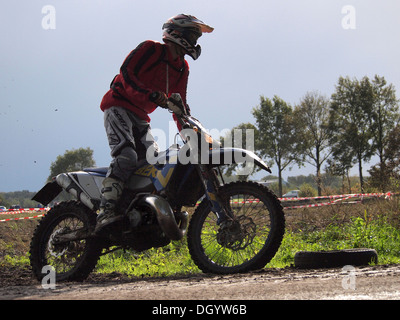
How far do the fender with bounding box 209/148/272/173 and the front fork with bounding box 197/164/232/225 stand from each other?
0.14 meters

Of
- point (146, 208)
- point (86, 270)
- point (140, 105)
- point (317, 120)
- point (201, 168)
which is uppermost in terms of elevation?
point (317, 120)

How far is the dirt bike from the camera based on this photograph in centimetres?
473

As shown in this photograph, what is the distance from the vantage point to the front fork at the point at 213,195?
15.6 ft

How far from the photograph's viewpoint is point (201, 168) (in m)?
4.83

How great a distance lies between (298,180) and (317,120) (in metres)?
82.1

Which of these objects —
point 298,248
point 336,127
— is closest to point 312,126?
point 336,127

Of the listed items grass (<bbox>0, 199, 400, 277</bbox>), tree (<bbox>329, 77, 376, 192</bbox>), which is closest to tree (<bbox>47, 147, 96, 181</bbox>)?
tree (<bbox>329, 77, 376, 192</bbox>)

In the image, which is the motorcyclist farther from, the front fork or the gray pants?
the front fork

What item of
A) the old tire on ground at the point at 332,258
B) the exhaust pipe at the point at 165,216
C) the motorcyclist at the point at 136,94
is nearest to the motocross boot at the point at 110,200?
the motorcyclist at the point at 136,94

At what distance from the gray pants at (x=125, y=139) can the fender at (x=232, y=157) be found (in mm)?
941

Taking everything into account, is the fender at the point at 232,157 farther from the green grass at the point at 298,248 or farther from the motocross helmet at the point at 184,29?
the green grass at the point at 298,248

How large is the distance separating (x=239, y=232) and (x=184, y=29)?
2255 mm
